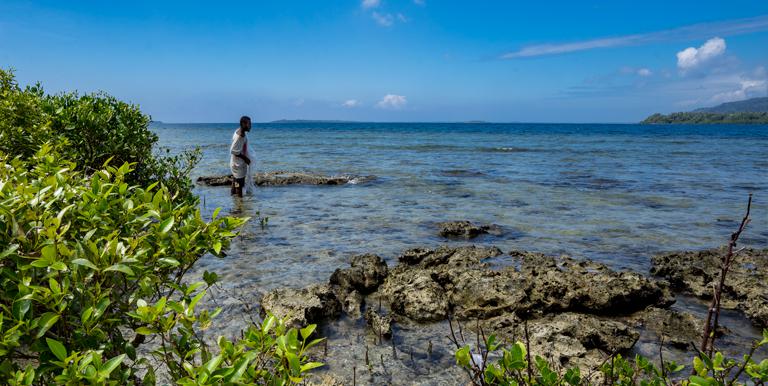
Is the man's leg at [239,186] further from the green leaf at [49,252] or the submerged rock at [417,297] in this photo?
the green leaf at [49,252]

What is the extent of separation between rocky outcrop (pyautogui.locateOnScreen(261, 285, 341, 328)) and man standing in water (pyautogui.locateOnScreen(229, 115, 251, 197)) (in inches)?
292

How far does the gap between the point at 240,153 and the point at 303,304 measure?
8.76 m

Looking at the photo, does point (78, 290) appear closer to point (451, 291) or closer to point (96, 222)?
point (96, 222)

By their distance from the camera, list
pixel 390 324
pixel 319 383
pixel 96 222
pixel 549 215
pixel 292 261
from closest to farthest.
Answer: pixel 96 222, pixel 319 383, pixel 390 324, pixel 292 261, pixel 549 215

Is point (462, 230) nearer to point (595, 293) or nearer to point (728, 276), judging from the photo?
point (595, 293)

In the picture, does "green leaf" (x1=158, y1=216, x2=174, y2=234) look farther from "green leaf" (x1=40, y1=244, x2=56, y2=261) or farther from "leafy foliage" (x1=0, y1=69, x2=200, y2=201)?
"leafy foliage" (x1=0, y1=69, x2=200, y2=201)

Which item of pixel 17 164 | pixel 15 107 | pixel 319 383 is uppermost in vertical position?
pixel 15 107

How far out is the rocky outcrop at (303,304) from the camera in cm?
599

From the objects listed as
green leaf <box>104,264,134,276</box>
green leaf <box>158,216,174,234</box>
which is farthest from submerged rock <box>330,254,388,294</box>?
green leaf <box>104,264,134,276</box>

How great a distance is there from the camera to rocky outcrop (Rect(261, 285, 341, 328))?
599cm

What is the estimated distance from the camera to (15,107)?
7781 mm

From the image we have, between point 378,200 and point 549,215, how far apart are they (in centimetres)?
536

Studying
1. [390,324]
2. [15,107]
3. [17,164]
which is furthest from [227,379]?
[15,107]

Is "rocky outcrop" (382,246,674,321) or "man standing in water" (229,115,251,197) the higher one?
"man standing in water" (229,115,251,197)
